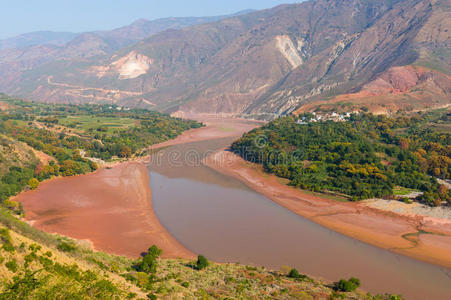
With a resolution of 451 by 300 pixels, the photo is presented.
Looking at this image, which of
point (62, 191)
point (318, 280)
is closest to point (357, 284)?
point (318, 280)

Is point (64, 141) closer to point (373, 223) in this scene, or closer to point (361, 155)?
point (361, 155)

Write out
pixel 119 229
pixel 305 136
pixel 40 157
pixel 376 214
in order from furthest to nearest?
pixel 305 136
pixel 40 157
pixel 376 214
pixel 119 229

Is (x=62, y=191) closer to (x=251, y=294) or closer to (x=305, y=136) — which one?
(x=251, y=294)

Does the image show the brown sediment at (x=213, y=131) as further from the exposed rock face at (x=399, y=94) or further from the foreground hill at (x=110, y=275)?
the foreground hill at (x=110, y=275)

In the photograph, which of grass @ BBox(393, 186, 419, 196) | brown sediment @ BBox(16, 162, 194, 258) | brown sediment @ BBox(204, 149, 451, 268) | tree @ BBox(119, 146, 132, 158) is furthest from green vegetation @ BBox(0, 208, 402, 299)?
tree @ BBox(119, 146, 132, 158)

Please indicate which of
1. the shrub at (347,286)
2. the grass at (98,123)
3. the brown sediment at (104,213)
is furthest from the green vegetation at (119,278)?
the grass at (98,123)
